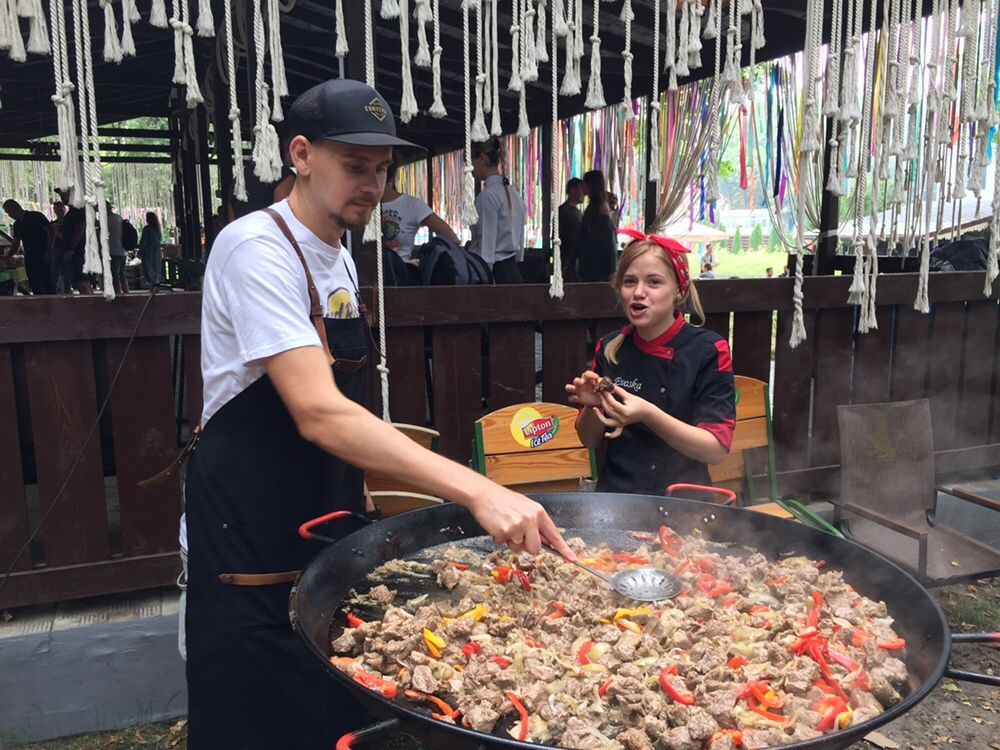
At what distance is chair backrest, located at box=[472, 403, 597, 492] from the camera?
11.8ft

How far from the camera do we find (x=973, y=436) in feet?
17.2

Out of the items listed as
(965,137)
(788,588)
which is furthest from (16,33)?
(965,137)

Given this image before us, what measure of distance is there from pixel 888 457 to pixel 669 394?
2204mm

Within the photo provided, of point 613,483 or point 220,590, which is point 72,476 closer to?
point 220,590

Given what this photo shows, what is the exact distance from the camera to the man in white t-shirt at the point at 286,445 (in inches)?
66.3

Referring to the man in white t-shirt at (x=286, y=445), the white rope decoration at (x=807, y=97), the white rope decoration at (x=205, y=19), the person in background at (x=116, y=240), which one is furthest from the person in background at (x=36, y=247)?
the man in white t-shirt at (x=286, y=445)

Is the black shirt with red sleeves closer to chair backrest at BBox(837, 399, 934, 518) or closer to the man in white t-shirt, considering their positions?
the man in white t-shirt

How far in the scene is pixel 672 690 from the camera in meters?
1.58

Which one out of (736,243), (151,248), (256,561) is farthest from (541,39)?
(736,243)

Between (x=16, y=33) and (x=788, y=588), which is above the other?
(x=16, y=33)

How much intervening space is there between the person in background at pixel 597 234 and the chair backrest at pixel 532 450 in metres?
4.94

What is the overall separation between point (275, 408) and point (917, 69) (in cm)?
410

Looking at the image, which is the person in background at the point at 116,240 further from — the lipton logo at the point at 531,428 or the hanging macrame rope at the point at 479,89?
the lipton logo at the point at 531,428

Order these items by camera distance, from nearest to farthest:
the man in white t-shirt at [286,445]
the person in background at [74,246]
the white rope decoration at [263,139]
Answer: the man in white t-shirt at [286,445]
the white rope decoration at [263,139]
the person in background at [74,246]
